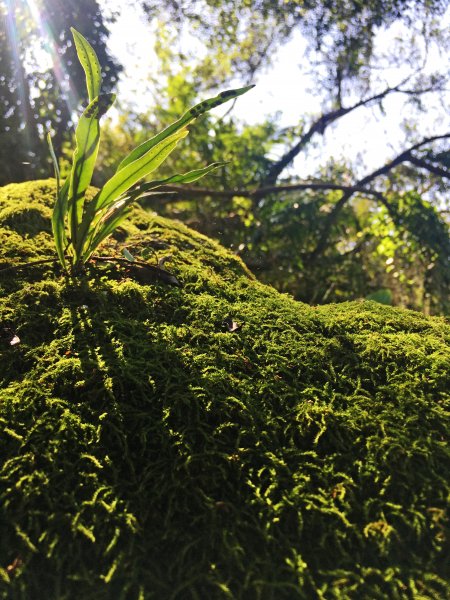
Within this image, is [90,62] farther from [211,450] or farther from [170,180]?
[211,450]

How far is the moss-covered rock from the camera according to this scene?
0.77 metres

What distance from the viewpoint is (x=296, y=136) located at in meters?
5.67

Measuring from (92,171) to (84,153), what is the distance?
7cm

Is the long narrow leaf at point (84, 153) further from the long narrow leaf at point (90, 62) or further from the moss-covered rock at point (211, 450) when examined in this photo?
the moss-covered rock at point (211, 450)

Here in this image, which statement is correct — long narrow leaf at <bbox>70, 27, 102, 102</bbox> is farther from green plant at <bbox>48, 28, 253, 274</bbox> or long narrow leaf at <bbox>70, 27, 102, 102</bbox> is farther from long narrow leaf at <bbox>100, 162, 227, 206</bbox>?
long narrow leaf at <bbox>100, 162, 227, 206</bbox>

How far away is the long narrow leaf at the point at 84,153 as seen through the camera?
54.8 inches

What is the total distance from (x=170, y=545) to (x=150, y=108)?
271 inches

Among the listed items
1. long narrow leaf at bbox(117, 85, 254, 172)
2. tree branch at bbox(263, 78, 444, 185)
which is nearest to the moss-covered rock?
long narrow leaf at bbox(117, 85, 254, 172)

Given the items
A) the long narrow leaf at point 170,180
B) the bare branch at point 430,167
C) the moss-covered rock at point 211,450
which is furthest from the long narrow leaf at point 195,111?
the bare branch at point 430,167

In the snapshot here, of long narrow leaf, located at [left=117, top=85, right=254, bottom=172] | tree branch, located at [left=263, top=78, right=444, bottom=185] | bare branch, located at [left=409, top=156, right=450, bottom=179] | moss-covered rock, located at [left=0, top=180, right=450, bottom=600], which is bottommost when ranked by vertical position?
moss-covered rock, located at [left=0, top=180, right=450, bottom=600]

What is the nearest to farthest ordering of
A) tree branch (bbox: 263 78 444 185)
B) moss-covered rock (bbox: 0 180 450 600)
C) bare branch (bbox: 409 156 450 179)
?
moss-covered rock (bbox: 0 180 450 600), bare branch (bbox: 409 156 450 179), tree branch (bbox: 263 78 444 185)

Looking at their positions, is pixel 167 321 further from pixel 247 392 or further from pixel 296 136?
pixel 296 136

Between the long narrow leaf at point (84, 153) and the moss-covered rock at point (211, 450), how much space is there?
0.94ft

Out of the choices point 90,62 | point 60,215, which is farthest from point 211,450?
point 90,62
